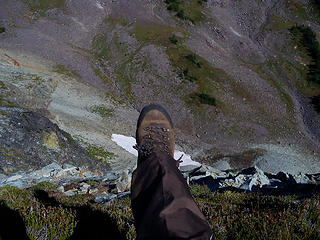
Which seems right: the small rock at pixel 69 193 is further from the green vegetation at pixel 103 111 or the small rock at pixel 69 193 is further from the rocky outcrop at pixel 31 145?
the green vegetation at pixel 103 111

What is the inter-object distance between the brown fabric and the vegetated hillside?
1936 cm

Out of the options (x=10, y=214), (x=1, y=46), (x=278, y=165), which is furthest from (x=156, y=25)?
(x=10, y=214)

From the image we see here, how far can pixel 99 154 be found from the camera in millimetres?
20906

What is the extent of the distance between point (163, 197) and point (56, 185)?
7.57 metres

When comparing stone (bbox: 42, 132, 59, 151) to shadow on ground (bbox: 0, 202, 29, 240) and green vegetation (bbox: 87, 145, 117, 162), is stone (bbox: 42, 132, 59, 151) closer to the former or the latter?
green vegetation (bbox: 87, 145, 117, 162)

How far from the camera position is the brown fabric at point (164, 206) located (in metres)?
3.03

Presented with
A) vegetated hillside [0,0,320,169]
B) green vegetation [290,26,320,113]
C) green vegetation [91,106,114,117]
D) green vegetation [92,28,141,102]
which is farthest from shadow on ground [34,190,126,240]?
green vegetation [290,26,320,113]

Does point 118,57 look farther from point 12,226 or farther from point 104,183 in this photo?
point 12,226

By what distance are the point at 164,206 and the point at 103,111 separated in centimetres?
2961

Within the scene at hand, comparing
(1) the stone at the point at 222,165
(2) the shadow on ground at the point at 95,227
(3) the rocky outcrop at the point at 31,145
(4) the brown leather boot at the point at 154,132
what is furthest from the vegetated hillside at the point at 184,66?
(2) the shadow on ground at the point at 95,227

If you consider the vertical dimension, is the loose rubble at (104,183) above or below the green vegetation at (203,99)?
above

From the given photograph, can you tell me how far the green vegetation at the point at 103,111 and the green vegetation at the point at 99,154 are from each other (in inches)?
392

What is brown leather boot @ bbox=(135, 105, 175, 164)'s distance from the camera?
5.53 meters

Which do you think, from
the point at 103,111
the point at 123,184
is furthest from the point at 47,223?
the point at 103,111
